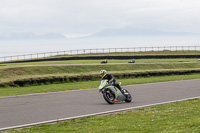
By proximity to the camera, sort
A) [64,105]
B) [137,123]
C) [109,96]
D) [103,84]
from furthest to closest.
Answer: [109,96], [64,105], [103,84], [137,123]

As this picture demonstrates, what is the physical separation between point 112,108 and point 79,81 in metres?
13.3

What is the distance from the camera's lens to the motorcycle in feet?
44.9

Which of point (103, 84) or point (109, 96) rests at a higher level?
point (103, 84)

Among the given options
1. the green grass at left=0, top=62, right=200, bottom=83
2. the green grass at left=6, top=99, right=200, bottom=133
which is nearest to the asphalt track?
the green grass at left=6, top=99, right=200, bottom=133

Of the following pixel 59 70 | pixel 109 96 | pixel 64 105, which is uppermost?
pixel 59 70

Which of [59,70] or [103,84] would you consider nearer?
[103,84]

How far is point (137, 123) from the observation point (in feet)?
31.4

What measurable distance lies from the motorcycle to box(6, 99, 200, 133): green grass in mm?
1932

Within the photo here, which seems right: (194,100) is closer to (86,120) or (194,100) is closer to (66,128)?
(86,120)

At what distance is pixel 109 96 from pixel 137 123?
4.69m

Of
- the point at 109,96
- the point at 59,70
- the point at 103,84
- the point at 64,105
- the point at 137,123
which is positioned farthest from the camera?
the point at 59,70

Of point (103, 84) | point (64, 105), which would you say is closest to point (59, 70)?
Answer: point (64, 105)

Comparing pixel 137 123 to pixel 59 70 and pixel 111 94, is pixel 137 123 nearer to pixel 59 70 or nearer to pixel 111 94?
pixel 111 94

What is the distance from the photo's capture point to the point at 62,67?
108 feet
